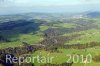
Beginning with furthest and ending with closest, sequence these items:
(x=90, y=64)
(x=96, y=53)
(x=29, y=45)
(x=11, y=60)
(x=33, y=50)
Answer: (x=29, y=45) → (x=33, y=50) → (x=96, y=53) → (x=11, y=60) → (x=90, y=64)

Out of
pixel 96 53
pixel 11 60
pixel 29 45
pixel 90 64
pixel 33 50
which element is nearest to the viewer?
pixel 90 64

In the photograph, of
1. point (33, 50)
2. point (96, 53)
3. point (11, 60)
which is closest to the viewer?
point (11, 60)

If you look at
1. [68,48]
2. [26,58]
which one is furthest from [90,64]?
[68,48]

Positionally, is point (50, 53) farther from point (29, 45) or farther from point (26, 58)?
point (29, 45)

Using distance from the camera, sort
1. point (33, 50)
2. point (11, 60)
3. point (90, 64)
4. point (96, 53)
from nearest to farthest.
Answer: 1. point (90, 64)
2. point (11, 60)
3. point (96, 53)
4. point (33, 50)

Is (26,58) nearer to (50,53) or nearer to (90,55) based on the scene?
(50,53)

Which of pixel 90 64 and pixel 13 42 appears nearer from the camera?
pixel 90 64

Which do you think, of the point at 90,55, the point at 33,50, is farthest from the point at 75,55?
the point at 33,50

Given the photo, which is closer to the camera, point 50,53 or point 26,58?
point 26,58

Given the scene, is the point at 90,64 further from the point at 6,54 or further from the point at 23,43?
the point at 23,43
